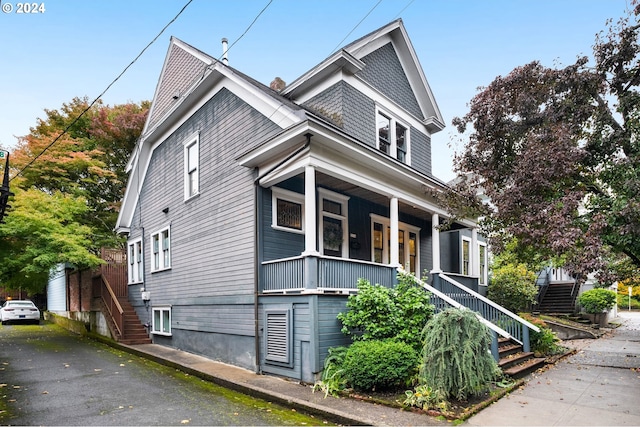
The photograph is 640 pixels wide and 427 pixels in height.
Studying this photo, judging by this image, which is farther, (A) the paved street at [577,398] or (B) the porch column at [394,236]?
(B) the porch column at [394,236]

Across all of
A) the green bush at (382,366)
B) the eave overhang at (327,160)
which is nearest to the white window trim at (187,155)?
the eave overhang at (327,160)

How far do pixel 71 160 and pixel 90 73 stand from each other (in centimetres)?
978

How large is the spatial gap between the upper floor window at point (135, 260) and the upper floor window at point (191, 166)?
4547mm

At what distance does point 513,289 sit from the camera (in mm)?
16484

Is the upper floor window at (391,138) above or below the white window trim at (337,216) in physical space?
above

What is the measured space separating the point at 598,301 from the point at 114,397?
19697 mm

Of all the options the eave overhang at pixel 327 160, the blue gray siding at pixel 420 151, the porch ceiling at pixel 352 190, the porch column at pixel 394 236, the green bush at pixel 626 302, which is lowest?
the green bush at pixel 626 302

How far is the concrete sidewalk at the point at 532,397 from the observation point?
600 centimetres

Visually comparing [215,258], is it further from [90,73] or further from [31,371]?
[90,73]

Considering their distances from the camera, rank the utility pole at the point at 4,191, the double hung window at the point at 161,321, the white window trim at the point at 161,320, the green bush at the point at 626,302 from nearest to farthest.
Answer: the utility pole at the point at 4,191 < the white window trim at the point at 161,320 < the double hung window at the point at 161,321 < the green bush at the point at 626,302

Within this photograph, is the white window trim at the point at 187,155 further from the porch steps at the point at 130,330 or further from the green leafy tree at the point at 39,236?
the porch steps at the point at 130,330

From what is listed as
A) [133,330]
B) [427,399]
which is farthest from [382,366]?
[133,330]

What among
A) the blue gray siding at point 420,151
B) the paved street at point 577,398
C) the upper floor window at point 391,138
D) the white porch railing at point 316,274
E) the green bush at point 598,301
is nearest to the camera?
the paved street at point 577,398

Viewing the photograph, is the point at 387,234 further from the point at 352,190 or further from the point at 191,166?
the point at 191,166
